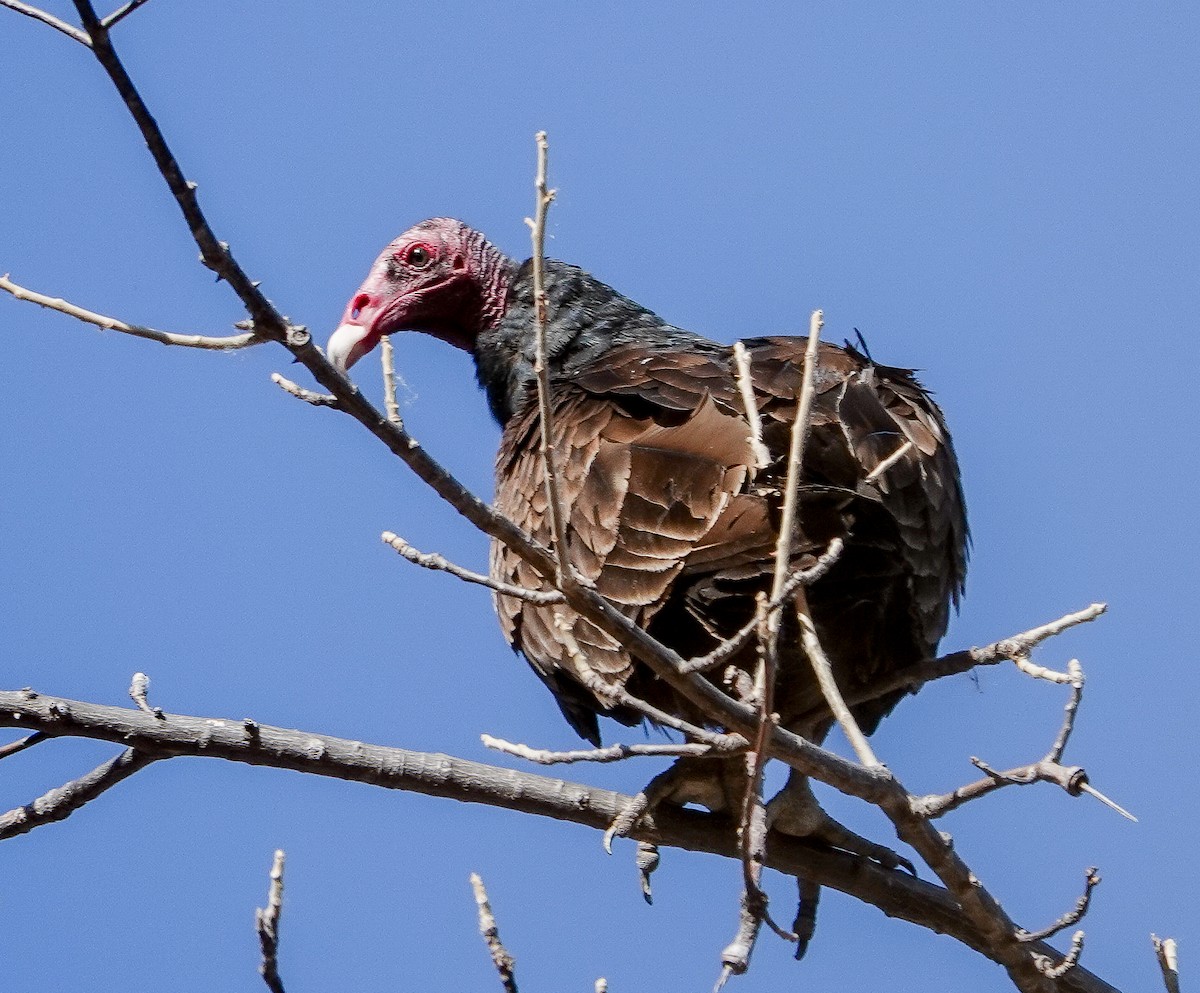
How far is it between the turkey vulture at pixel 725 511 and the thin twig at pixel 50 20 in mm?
1547

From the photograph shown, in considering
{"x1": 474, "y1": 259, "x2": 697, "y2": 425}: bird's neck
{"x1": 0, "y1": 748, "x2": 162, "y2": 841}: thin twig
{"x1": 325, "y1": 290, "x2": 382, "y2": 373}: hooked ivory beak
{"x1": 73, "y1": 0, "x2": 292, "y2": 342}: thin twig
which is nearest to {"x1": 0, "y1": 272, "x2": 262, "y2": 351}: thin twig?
{"x1": 73, "y1": 0, "x2": 292, "y2": 342}: thin twig

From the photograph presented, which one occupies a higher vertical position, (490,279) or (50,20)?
(490,279)

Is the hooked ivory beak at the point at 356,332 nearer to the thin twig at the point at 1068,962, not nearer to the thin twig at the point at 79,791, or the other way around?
the thin twig at the point at 79,791

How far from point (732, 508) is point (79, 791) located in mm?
1828

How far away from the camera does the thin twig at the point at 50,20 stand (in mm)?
2453

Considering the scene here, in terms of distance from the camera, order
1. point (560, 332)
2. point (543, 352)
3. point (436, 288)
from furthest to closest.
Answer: point (436, 288) < point (560, 332) < point (543, 352)

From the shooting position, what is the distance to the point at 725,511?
171 inches

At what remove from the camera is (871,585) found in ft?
15.9

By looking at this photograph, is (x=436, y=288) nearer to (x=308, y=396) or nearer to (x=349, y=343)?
(x=349, y=343)

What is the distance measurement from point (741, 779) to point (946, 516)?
105cm

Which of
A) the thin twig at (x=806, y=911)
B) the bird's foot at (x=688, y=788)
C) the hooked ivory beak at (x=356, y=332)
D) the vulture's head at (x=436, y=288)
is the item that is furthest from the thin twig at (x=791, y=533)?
the vulture's head at (x=436, y=288)

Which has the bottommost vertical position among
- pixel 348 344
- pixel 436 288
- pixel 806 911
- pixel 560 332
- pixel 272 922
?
pixel 272 922

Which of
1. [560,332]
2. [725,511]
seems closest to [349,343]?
[560,332]

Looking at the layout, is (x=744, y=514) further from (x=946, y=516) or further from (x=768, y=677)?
(x=768, y=677)
